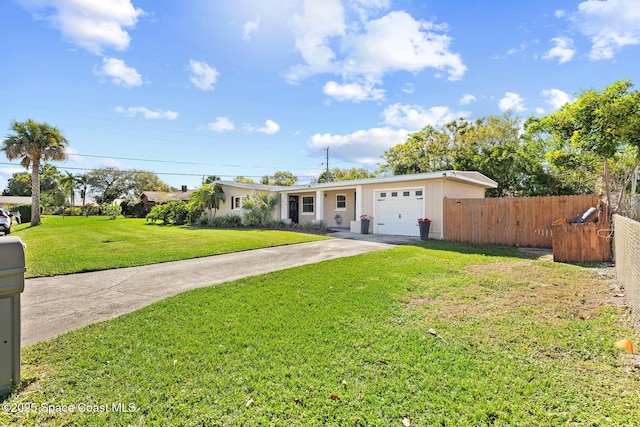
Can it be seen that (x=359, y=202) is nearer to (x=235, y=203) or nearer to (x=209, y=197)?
(x=235, y=203)

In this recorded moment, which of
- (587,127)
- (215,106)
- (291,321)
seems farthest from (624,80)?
(215,106)

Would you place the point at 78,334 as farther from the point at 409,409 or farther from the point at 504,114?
the point at 504,114

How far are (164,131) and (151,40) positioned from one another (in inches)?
920

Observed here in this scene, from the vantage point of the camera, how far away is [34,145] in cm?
2202

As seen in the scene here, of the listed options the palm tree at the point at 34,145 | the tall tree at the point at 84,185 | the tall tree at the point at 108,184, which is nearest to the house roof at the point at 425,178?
the palm tree at the point at 34,145

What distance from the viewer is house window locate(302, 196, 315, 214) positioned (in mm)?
20683

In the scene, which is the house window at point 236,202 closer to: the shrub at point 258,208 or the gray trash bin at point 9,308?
the shrub at point 258,208

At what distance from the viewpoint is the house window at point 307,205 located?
20683 millimetres

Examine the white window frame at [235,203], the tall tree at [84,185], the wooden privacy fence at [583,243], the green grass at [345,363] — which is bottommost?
the green grass at [345,363]

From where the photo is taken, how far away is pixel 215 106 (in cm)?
2152

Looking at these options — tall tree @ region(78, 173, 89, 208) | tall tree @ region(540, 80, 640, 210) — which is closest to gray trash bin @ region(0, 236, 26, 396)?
tall tree @ region(540, 80, 640, 210)

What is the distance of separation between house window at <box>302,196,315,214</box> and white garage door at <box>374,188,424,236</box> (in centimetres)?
610

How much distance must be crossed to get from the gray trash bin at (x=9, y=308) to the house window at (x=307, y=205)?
1814 cm

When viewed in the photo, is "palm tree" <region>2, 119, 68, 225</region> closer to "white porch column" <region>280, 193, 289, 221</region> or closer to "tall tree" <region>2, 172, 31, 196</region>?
"white porch column" <region>280, 193, 289, 221</region>
